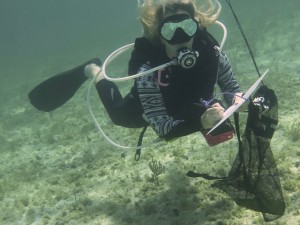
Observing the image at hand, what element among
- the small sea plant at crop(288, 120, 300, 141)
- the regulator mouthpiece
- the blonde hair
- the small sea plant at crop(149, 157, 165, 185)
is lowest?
the small sea plant at crop(288, 120, 300, 141)

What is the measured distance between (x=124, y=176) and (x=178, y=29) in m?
3.21

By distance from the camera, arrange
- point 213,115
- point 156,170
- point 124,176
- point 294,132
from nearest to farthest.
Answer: point 213,115 < point 156,170 < point 294,132 < point 124,176

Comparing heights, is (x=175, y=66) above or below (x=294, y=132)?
above

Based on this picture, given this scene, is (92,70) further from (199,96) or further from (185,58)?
(185,58)

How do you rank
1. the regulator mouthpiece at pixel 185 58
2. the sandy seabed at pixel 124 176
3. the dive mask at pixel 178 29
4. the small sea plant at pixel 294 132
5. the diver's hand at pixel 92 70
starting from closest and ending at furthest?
the regulator mouthpiece at pixel 185 58 < the dive mask at pixel 178 29 < the sandy seabed at pixel 124 176 < the small sea plant at pixel 294 132 < the diver's hand at pixel 92 70

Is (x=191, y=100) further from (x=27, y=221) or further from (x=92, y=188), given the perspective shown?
(x=27, y=221)

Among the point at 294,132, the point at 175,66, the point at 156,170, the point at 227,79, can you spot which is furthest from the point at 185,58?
the point at 294,132

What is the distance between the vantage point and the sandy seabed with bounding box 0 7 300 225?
4.50m

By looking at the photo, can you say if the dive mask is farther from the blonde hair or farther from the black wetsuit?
the black wetsuit

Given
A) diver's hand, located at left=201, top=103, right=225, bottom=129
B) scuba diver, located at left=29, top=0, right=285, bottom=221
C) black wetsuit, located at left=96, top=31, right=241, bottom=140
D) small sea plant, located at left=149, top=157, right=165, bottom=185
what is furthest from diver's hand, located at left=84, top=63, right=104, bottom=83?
diver's hand, located at left=201, top=103, right=225, bottom=129

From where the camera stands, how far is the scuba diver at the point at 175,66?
3.92m

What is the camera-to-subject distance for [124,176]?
6.11m

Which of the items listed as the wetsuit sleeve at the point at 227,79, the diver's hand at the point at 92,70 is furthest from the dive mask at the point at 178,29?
the diver's hand at the point at 92,70

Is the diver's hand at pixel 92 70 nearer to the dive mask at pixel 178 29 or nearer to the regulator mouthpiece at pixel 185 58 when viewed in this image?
the dive mask at pixel 178 29
